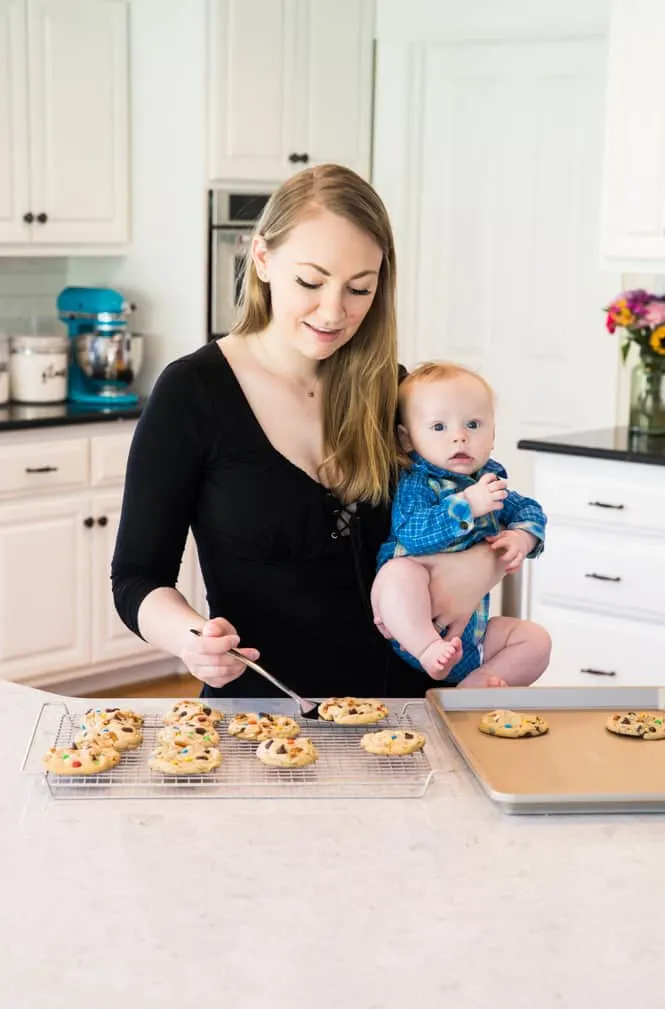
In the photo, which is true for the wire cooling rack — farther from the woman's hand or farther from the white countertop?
the woman's hand

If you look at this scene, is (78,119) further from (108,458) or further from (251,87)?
(108,458)

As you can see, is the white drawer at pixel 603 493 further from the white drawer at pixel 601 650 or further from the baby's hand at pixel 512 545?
the baby's hand at pixel 512 545

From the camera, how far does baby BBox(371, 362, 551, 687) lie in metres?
1.85

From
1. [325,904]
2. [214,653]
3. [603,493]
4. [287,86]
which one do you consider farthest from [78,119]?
[325,904]

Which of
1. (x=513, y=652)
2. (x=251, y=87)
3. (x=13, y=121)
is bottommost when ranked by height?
(x=513, y=652)

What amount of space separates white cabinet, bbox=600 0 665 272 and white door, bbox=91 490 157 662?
170cm

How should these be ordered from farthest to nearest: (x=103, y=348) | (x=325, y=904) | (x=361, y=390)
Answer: (x=103, y=348) → (x=361, y=390) → (x=325, y=904)

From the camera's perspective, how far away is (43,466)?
4.20 metres

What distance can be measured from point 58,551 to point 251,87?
1.59 meters

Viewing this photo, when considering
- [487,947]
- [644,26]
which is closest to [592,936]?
[487,947]

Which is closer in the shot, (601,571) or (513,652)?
(513,652)

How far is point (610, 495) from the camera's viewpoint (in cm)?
373

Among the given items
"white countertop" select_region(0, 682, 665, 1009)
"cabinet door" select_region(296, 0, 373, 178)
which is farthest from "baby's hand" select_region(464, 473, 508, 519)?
"cabinet door" select_region(296, 0, 373, 178)

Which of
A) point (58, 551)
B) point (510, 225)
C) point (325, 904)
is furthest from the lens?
point (510, 225)
